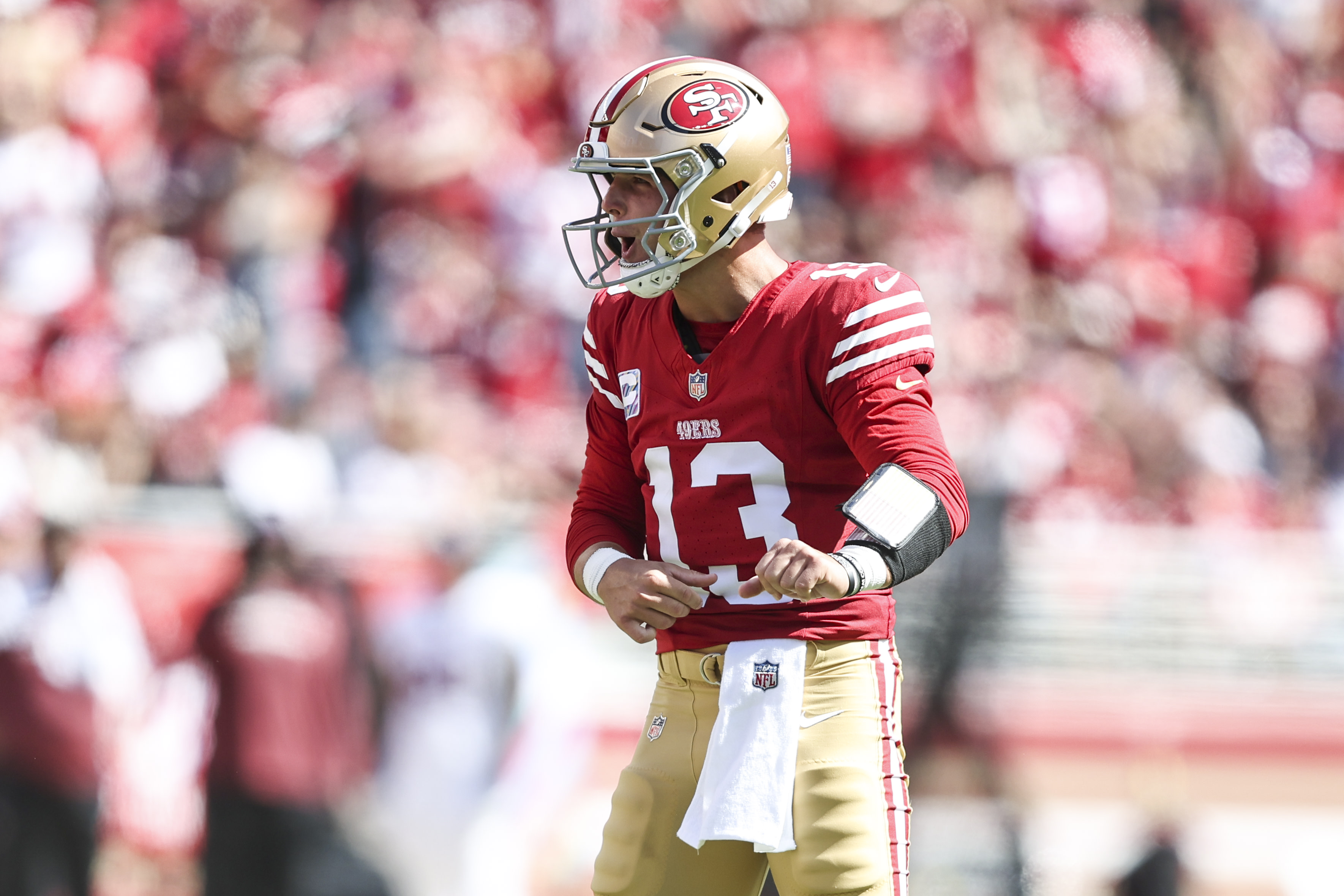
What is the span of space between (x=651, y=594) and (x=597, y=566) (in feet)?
0.81

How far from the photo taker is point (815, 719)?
2.47m

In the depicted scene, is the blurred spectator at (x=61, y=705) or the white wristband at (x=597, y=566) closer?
the white wristband at (x=597, y=566)

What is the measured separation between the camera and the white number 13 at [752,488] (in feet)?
8.27

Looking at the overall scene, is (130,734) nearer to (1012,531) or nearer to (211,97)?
(1012,531)

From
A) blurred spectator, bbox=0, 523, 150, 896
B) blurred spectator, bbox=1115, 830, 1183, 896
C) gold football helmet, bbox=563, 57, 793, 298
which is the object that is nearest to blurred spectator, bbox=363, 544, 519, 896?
blurred spectator, bbox=0, 523, 150, 896

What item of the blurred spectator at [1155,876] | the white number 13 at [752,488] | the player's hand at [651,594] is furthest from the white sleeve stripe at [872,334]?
the blurred spectator at [1155,876]

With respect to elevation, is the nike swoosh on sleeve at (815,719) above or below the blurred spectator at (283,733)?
above

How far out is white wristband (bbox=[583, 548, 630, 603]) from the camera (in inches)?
106

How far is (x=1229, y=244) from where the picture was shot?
7527 millimetres

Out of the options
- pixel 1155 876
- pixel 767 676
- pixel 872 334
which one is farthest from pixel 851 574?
pixel 1155 876

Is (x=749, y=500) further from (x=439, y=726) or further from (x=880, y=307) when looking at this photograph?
(x=439, y=726)

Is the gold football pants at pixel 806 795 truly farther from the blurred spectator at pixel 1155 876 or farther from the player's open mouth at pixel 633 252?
the blurred spectator at pixel 1155 876

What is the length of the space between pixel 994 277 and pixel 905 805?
4.81m

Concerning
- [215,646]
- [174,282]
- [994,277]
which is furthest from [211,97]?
[994,277]
